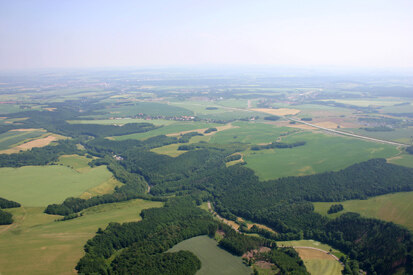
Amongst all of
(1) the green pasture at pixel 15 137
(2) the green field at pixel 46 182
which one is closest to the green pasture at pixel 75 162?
(2) the green field at pixel 46 182

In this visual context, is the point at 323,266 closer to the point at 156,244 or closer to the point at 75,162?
the point at 156,244

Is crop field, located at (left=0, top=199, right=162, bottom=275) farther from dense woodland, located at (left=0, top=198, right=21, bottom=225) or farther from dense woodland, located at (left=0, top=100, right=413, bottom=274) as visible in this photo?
dense woodland, located at (left=0, top=100, right=413, bottom=274)

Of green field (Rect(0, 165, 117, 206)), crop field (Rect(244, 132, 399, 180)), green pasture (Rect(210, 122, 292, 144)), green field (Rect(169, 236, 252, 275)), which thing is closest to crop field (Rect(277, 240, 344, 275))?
green field (Rect(169, 236, 252, 275))

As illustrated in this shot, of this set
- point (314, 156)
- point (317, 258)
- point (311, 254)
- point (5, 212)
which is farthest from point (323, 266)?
point (5, 212)

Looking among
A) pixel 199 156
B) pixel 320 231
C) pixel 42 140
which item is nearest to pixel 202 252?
pixel 320 231

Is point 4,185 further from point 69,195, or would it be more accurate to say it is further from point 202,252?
point 202,252

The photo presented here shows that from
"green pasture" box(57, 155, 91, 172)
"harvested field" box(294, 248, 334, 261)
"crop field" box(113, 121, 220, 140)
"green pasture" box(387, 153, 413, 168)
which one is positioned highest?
"green pasture" box(387, 153, 413, 168)
